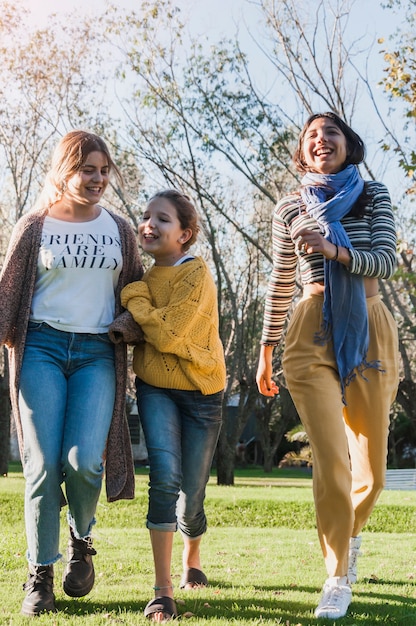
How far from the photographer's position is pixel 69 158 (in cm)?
430

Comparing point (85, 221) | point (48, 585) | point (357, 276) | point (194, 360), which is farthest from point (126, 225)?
point (48, 585)

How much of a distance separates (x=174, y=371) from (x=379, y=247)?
1.26 metres

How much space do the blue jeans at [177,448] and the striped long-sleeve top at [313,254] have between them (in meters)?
0.74

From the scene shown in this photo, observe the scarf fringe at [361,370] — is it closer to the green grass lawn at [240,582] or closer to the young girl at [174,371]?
the young girl at [174,371]

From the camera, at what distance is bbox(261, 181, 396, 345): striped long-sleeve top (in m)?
4.23

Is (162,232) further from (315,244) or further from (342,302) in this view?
(342,302)

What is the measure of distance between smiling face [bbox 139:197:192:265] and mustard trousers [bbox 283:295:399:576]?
76cm

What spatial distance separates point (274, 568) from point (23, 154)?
17202 mm

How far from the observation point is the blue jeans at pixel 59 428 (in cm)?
391

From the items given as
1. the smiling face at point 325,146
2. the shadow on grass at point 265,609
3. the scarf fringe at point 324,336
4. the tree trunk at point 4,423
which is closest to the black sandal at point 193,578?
the shadow on grass at point 265,609

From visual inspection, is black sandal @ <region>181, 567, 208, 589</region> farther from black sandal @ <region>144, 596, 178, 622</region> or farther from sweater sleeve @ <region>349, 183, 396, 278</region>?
sweater sleeve @ <region>349, 183, 396, 278</region>

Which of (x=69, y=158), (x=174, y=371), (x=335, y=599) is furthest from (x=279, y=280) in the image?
(x=335, y=599)

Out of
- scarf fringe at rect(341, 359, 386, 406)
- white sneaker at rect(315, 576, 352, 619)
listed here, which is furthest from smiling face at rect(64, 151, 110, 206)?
white sneaker at rect(315, 576, 352, 619)

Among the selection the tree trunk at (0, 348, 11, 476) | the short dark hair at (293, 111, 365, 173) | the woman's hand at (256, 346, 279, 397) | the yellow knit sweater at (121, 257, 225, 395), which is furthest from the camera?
the tree trunk at (0, 348, 11, 476)
